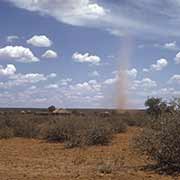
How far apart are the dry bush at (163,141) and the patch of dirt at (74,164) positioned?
826 mm

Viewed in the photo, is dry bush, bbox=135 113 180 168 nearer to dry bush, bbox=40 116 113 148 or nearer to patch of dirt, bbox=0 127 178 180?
patch of dirt, bbox=0 127 178 180

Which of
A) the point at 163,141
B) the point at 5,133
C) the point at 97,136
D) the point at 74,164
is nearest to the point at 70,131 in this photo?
the point at 97,136

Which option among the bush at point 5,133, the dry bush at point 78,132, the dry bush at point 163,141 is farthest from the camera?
the bush at point 5,133

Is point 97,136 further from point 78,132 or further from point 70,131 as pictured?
point 70,131

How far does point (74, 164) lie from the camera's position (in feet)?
61.5

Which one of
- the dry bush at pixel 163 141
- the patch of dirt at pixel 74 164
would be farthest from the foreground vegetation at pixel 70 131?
the dry bush at pixel 163 141

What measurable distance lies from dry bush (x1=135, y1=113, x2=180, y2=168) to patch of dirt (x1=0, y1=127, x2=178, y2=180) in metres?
0.83

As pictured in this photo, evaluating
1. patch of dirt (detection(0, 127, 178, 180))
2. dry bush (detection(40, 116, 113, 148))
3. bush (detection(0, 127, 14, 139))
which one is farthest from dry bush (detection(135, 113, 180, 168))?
bush (detection(0, 127, 14, 139))

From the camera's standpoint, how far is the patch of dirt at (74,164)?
15352 mm

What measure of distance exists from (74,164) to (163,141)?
388 centimetres

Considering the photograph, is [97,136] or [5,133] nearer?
[97,136]

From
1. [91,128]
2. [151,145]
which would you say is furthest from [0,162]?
[91,128]

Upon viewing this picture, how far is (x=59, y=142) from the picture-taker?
101ft

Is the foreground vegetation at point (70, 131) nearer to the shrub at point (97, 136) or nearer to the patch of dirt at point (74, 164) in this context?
the shrub at point (97, 136)
